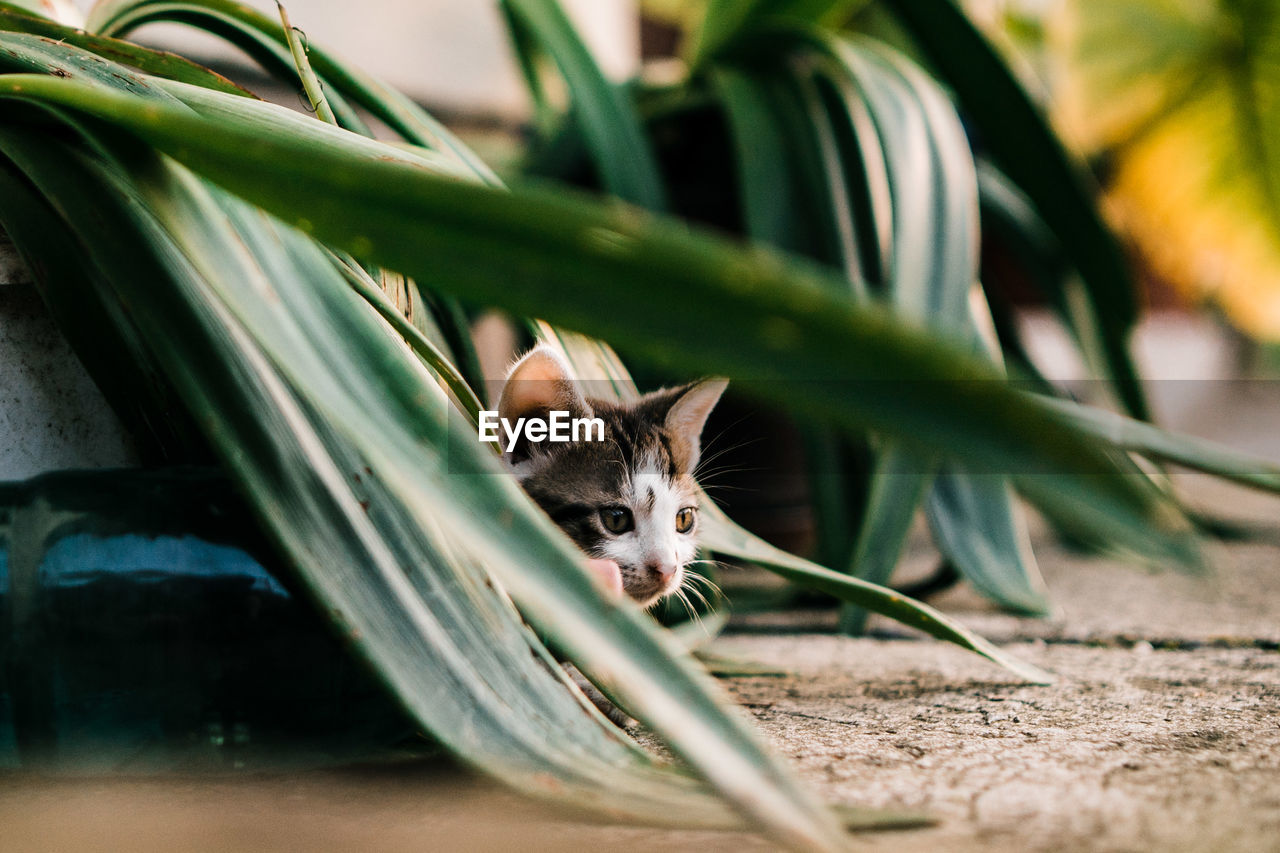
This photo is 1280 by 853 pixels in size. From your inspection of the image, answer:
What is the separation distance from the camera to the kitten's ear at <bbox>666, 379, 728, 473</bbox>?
0.66 m

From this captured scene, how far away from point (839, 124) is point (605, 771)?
0.77 metres

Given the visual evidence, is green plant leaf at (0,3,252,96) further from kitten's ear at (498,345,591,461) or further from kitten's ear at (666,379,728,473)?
kitten's ear at (666,379,728,473)

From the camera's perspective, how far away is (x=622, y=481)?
25.2 inches

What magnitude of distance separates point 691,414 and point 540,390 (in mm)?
175

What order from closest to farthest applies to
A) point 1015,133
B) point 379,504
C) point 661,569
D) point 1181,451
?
point 379,504 < point 1181,451 < point 661,569 < point 1015,133

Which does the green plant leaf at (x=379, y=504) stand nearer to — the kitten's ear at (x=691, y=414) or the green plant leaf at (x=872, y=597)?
the green plant leaf at (x=872, y=597)

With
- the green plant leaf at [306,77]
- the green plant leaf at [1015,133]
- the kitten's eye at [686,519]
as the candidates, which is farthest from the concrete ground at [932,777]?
the green plant leaf at [1015,133]

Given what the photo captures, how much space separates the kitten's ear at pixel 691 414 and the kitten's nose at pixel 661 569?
0.42 ft

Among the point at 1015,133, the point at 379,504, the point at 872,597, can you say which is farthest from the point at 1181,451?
the point at 1015,133

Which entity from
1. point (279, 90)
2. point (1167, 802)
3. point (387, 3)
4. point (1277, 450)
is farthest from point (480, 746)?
point (1277, 450)

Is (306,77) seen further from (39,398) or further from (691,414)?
(691,414)

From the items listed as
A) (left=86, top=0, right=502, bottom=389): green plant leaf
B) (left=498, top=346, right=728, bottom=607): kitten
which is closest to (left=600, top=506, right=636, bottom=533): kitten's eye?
(left=498, top=346, right=728, bottom=607): kitten

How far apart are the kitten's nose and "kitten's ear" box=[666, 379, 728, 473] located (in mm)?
128

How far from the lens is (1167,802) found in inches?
15.3
